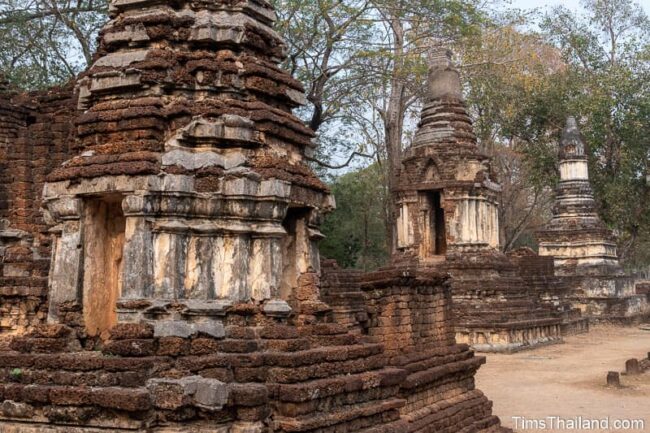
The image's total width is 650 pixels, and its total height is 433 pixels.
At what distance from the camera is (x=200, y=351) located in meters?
6.31

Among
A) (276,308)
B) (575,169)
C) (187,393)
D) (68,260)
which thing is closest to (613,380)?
(276,308)

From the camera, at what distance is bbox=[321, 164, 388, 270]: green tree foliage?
28.9 m

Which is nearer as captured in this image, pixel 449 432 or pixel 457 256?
pixel 449 432

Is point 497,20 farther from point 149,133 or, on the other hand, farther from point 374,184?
point 149,133

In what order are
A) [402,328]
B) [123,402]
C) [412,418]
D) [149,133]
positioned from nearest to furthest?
[123,402] < [149,133] < [412,418] < [402,328]

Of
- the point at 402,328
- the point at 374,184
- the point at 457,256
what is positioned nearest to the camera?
A: the point at 402,328

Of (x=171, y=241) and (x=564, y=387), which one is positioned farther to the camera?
(x=564, y=387)

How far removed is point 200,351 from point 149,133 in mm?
2082

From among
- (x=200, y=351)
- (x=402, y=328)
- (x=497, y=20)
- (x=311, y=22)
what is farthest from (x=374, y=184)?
(x=200, y=351)

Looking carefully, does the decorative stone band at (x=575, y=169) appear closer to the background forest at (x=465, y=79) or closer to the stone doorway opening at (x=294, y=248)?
the background forest at (x=465, y=79)

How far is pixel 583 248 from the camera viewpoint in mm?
29156

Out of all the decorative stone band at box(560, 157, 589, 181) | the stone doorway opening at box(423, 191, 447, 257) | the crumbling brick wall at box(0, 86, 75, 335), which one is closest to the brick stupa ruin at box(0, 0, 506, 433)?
the crumbling brick wall at box(0, 86, 75, 335)

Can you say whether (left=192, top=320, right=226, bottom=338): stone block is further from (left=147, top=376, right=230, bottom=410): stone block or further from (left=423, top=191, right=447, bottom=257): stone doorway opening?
(left=423, top=191, right=447, bottom=257): stone doorway opening

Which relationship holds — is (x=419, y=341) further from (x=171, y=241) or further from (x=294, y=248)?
(x=171, y=241)
